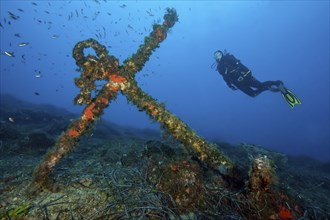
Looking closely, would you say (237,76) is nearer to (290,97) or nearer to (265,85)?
(265,85)

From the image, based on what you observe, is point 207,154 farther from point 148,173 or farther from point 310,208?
point 310,208

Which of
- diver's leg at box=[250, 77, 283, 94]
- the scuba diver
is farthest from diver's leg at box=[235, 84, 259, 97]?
diver's leg at box=[250, 77, 283, 94]

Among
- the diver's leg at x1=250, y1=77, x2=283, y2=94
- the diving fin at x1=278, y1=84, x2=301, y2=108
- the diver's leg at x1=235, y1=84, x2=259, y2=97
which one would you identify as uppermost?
the diver's leg at x1=250, y1=77, x2=283, y2=94

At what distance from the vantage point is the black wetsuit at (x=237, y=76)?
46.1 feet

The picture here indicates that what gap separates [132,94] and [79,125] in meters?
0.93

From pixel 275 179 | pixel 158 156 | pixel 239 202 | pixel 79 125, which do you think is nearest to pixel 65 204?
pixel 79 125

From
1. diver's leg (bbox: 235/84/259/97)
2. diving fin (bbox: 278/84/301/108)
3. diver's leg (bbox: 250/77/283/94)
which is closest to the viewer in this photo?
diving fin (bbox: 278/84/301/108)

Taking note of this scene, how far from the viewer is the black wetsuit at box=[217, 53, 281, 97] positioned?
46.1 ft

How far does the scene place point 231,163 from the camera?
4.60 meters

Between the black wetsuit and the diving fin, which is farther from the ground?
the black wetsuit

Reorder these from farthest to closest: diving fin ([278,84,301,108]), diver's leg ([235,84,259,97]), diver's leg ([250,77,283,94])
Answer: diver's leg ([235,84,259,97]), diver's leg ([250,77,283,94]), diving fin ([278,84,301,108])

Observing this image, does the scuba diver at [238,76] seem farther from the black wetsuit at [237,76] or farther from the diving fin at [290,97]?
the diving fin at [290,97]

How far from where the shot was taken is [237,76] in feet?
46.4

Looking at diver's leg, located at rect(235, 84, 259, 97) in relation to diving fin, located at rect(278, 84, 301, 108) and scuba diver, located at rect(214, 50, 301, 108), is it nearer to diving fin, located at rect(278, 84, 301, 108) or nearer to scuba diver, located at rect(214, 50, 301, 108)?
scuba diver, located at rect(214, 50, 301, 108)
